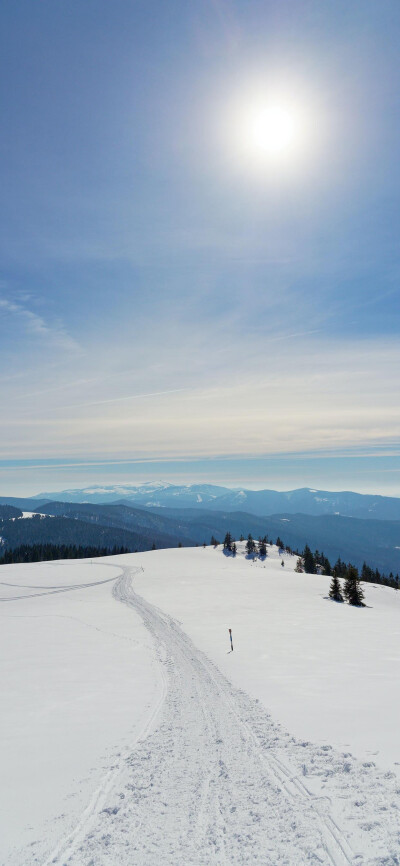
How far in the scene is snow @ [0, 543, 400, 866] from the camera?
667 centimetres

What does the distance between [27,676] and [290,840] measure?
1480 cm

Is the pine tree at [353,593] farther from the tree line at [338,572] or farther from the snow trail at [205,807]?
the snow trail at [205,807]

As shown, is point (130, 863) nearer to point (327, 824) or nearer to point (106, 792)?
point (106, 792)

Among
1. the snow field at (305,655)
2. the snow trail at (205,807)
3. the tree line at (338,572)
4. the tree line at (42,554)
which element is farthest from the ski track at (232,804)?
the tree line at (42,554)

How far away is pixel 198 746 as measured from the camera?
34.5ft

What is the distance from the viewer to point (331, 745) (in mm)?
10125

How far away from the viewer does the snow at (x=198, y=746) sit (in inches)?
263

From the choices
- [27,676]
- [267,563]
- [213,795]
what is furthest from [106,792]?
[267,563]

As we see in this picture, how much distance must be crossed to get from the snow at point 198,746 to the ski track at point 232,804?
38 millimetres

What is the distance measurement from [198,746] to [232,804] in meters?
3.09

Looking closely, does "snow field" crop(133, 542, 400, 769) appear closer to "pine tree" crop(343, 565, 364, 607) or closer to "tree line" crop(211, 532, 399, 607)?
"pine tree" crop(343, 565, 364, 607)

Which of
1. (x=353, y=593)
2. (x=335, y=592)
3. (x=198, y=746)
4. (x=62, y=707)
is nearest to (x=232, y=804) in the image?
(x=198, y=746)

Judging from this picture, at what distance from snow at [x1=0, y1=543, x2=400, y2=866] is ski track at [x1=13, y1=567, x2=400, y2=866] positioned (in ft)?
0.12

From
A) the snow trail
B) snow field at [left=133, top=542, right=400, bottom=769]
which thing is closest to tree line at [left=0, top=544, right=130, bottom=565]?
snow field at [left=133, top=542, right=400, bottom=769]
